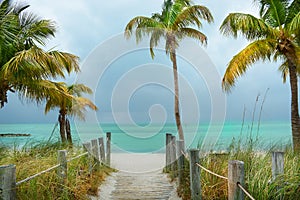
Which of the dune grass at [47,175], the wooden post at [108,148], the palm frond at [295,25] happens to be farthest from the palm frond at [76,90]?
the palm frond at [295,25]

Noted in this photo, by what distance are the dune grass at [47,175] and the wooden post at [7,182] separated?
115 cm

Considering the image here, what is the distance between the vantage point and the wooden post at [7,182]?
12.4 feet

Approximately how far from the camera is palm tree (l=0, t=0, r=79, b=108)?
989 centimetres

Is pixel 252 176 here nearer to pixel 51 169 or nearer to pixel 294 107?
pixel 51 169

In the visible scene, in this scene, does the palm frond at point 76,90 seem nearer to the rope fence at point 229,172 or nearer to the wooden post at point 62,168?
the rope fence at point 229,172

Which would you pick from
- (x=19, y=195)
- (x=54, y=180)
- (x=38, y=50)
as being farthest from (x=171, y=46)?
(x=19, y=195)

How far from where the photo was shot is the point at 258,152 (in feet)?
22.0

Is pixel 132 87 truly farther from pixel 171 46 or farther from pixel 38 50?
pixel 171 46

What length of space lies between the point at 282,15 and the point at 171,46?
4.54 metres

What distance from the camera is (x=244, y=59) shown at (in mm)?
11766

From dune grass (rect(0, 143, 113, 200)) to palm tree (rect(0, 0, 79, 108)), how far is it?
239 centimetres

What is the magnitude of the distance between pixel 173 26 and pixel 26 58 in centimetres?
718

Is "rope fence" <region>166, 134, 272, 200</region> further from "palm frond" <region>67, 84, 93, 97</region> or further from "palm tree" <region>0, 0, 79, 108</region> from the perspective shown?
"palm frond" <region>67, 84, 93, 97</region>

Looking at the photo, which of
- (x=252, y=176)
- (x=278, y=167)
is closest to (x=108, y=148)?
(x=252, y=176)
